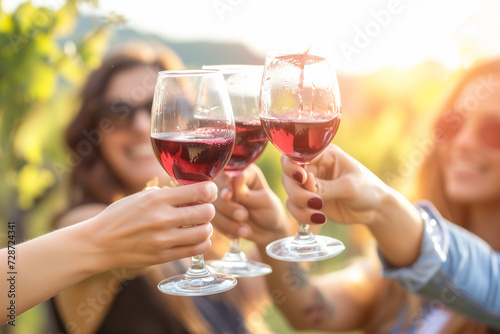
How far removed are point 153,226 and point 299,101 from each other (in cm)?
55

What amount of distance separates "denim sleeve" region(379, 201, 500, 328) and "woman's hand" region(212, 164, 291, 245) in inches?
17.8

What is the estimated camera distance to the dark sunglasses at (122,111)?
12.1 ft

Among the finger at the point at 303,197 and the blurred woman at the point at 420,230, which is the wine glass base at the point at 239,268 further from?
the finger at the point at 303,197

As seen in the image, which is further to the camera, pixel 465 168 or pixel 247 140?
pixel 465 168

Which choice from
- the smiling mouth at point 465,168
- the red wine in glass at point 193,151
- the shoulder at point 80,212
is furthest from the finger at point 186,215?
the smiling mouth at point 465,168

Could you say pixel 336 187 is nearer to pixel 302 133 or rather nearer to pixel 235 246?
pixel 302 133

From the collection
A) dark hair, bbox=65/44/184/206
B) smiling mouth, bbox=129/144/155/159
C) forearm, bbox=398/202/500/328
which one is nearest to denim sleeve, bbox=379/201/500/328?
forearm, bbox=398/202/500/328

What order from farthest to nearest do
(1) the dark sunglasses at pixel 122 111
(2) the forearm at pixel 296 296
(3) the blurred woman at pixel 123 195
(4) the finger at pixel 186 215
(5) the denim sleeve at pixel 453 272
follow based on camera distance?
(1) the dark sunglasses at pixel 122 111, (3) the blurred woman at pixel 123 195, (2) the forearm at pixel 296 296, (5) the denim sleeve at pixel 453 272, (4) the finger at pixel 186 215

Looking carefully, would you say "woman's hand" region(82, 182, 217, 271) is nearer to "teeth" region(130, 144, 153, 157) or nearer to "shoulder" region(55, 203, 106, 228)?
"shoulder" region(55, 203, 106, 228)

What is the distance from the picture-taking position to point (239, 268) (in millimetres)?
1915

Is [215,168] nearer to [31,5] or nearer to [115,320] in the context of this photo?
[31,5]

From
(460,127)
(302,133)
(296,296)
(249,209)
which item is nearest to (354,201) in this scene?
(302,133)

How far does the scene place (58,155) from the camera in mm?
4215

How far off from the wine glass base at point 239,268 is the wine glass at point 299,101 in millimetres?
285
